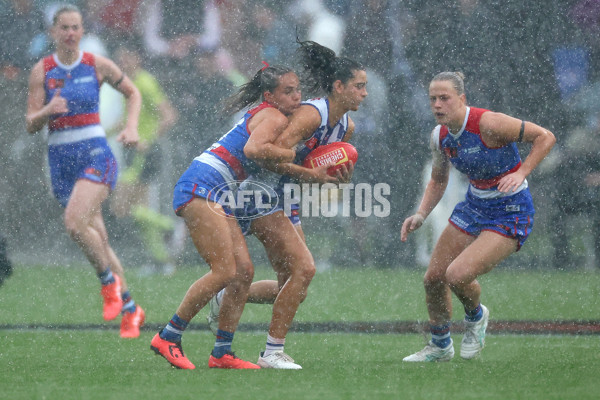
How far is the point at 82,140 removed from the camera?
7188 millimetres

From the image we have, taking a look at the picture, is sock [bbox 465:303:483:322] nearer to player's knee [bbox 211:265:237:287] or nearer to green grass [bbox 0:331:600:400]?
green grass [bbox 0:331:600:400]

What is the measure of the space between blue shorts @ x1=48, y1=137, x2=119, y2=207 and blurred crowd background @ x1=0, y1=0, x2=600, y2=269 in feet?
8.12

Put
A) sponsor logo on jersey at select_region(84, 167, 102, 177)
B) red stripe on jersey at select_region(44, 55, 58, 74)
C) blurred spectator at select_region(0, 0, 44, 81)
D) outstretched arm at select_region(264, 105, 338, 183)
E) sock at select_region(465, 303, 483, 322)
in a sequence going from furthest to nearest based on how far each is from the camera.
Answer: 1. blurred spectator at select_region(0, 0, 44, 81)
2. red stripe on jersey at select_region(44, 55, 58, 74)
3. sponsor logo on jersey at select_region(84, 167, 102, 177)
4. sock at select_region(465, 303, 483, 322)
5. outstretched arm at select_region(264, 105, 338, 183)

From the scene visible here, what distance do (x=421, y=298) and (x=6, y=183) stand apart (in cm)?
443

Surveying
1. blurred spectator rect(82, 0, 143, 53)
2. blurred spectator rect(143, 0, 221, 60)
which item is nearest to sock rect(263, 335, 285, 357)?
blurred spectator rect(143, 0, 221, 60)

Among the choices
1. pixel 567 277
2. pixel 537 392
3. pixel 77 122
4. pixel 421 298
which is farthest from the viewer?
pixel 567 277

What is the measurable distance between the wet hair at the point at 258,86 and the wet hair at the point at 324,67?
21 centimetres

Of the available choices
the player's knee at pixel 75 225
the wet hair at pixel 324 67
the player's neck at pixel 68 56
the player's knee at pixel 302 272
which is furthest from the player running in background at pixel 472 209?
the player's neck at pixel 68 56

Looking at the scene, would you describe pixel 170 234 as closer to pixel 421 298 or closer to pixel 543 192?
pixel 421 298

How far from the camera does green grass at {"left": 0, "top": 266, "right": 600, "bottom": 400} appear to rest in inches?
183

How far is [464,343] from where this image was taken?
5906 millimetres

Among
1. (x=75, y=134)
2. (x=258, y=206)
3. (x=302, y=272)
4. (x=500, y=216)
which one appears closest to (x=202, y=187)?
(x=258, y=206)

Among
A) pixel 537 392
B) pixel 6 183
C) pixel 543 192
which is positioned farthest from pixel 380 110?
pixel 537 392

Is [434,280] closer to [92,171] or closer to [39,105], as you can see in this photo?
[92,171]
